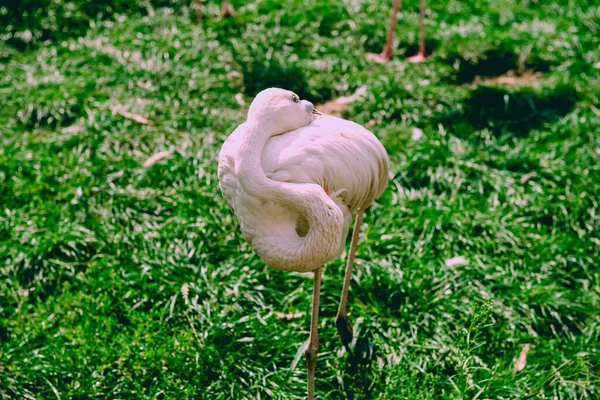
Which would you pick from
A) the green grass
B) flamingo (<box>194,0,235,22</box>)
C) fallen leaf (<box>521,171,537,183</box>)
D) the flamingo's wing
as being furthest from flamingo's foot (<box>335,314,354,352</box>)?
flamingo (<box>194,0,235,22</box>)

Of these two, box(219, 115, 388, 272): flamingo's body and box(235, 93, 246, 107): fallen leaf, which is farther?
box(235, 93, 246, 107): fallen leaf

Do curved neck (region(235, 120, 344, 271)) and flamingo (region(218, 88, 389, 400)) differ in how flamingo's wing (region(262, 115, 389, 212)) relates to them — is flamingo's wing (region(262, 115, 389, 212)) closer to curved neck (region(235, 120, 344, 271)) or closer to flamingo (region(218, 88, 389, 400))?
flamingo (region(218, 88, 389, 400))

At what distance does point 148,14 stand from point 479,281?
15.8 feet

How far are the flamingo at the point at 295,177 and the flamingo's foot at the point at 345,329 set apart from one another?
52cm

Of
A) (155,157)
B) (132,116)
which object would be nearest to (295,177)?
(155,157)

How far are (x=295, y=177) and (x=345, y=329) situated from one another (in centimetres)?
128

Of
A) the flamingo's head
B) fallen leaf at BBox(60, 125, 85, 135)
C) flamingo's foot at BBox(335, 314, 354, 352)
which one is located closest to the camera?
the flamingo's head

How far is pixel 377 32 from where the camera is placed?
6414 mm

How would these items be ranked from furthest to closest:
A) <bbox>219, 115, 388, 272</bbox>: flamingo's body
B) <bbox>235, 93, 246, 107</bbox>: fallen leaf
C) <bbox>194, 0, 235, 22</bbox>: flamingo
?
<bbox>194, 0, 235, 22</bbox>: flamingo → <bbox>235, 93, 246, 107</bbox>: fallen leaf → <bbox>219, 115, 388, 272</bbox>: flamingo's body

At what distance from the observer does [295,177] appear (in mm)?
2500

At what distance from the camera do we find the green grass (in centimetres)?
329

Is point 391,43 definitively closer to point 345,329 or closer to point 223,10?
point 223,10

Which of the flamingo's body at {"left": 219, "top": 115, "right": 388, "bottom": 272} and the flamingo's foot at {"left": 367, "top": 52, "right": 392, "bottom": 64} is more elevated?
the flamingo's body at {"left": 219, "top": 115, "right": 388, "bottom": 272}

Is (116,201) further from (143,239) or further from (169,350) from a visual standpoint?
(169,350)
